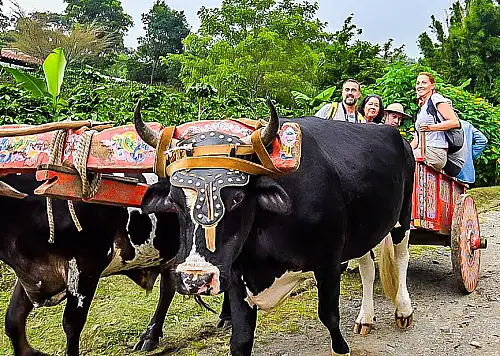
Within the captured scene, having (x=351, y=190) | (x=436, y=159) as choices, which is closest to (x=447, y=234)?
(x=436, y=159)

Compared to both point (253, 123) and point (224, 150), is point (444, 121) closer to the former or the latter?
point (253, 123)

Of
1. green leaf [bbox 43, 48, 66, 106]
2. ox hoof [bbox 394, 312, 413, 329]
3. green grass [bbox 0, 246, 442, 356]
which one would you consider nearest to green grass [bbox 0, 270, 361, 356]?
green grass [bbox 0, 246, 442, 356]

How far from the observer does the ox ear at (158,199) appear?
288 cm

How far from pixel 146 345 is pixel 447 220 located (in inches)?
115

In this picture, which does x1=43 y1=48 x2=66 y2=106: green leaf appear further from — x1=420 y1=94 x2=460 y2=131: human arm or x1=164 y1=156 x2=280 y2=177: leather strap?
x1=164 y1=156 x2=280 y2=177: leather strap

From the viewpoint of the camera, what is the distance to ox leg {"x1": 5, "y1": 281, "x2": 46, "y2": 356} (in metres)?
3.65

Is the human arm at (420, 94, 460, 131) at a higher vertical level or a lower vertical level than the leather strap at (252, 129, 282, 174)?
higher

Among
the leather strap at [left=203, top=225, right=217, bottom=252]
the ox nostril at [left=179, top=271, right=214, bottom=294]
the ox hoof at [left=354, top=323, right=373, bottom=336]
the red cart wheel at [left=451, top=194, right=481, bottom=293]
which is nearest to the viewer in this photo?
the ox nostril at [left=179, top=271, right=214, bottom=294]

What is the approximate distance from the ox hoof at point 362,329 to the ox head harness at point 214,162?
2.32 metres

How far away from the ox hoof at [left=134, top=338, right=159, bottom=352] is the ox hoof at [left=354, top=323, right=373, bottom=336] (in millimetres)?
1573

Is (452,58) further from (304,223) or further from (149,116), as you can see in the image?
(304,223)

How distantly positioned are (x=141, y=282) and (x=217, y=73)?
14.5 metres

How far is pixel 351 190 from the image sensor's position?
3.63m

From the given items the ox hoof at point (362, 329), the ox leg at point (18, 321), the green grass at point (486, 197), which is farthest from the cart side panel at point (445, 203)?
the green grass at point (486, 197)
